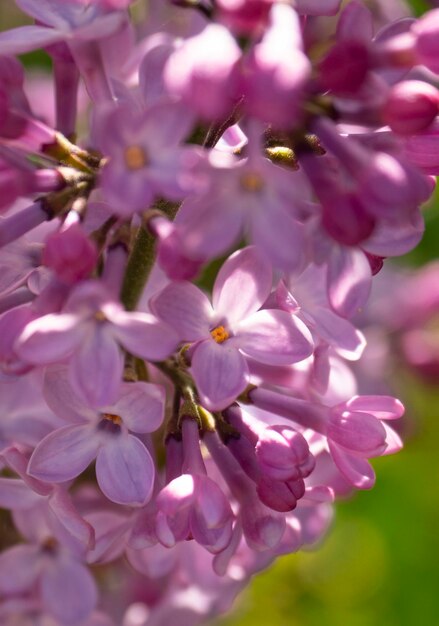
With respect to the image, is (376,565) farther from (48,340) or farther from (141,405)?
(48,340)

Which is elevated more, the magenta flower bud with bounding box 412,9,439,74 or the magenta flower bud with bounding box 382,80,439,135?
the magenta flower bud with bounding box 412,9,439,74

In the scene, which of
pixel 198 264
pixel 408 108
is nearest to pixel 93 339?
pixel 198 264

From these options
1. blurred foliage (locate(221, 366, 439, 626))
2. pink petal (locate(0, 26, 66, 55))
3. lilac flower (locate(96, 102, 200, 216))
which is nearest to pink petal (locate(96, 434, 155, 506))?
lilac flower (locate(96, 102, 200, 216))

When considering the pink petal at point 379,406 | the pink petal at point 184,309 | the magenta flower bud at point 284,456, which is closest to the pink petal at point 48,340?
the pink petal at point 184,309

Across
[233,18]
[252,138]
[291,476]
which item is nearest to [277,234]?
[252,138]

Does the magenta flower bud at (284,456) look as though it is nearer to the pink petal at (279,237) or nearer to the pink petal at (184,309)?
the pink petal at (184,309)

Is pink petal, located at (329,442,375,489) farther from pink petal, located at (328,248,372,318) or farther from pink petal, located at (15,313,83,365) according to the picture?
pink petal, located at (15,313,83,365)
